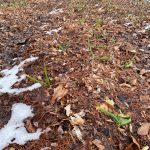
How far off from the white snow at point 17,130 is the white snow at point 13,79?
35 centimetres

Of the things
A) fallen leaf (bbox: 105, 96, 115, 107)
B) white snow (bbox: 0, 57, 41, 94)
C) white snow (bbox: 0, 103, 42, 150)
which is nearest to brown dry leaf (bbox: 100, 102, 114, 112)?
fallen leaf (bbox: 105, 96, 115, 107)

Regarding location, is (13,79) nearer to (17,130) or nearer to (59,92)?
(59,92)

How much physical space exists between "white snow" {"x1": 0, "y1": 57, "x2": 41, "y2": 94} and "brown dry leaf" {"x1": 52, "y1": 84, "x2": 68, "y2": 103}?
355 mm

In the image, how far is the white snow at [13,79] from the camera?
431 centimetres

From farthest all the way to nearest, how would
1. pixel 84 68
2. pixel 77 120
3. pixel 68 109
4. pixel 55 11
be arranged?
pixel 55 11
pixel 84 68
pixel 68 109
pixel 77 120

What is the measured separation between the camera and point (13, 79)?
15.5 ft

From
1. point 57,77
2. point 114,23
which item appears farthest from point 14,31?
point 57,77

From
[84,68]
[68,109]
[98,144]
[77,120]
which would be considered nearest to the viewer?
[98,144]

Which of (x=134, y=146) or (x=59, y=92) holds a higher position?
(x=59, y=92)

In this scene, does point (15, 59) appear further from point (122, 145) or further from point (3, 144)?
point (122, 145)

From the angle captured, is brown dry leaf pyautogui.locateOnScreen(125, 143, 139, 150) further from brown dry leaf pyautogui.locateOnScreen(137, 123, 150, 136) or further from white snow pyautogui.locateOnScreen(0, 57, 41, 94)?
white snow pyautogui.locateOnScreen(0, 57, 41, 94)

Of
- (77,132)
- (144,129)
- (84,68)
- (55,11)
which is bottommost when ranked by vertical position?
(55,11)

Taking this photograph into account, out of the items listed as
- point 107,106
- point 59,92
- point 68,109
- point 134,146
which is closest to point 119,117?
point 107,106

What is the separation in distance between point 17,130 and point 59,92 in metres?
0.73
